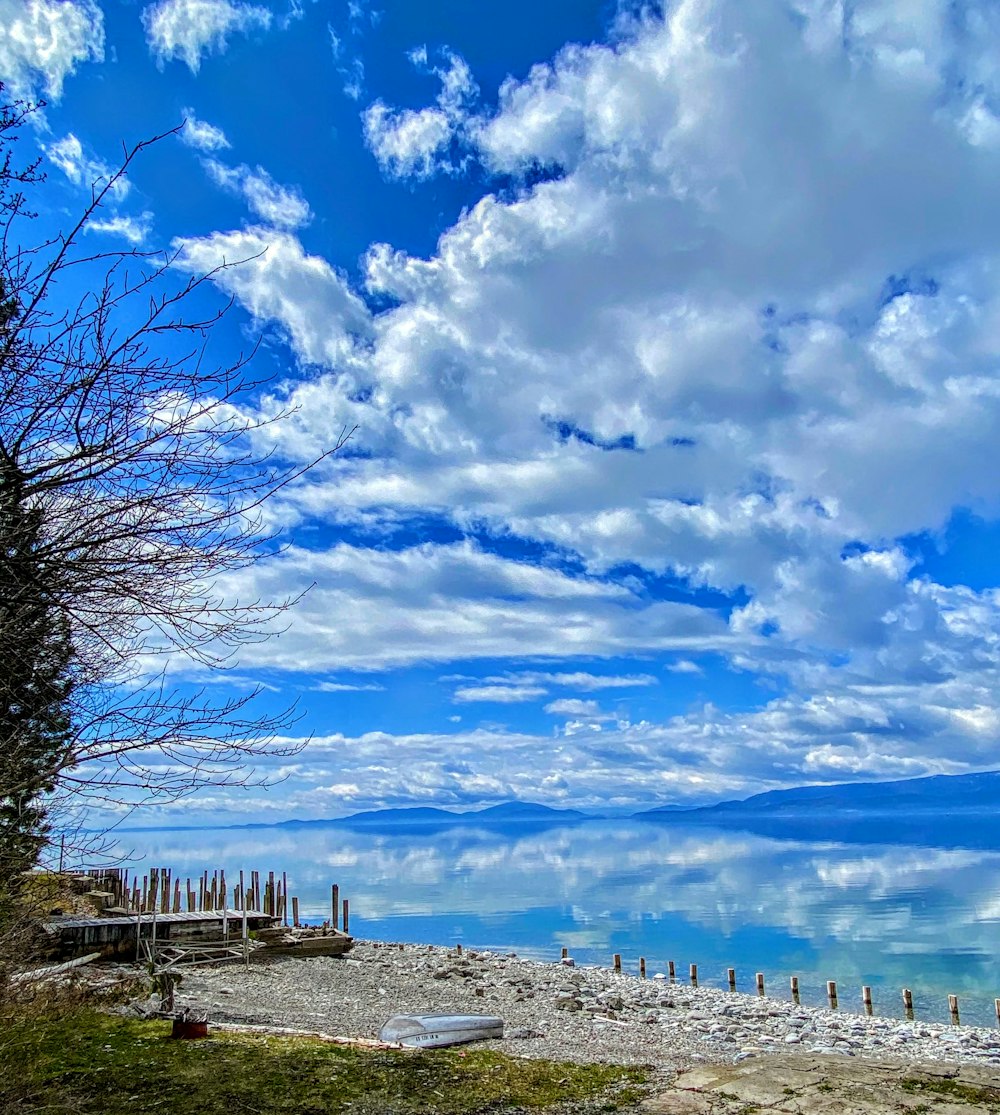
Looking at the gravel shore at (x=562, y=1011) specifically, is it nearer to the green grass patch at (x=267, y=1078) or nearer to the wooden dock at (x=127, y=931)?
the wooden dock at (x=127, y=931)

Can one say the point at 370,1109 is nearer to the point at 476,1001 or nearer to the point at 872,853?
the point at 476,1001

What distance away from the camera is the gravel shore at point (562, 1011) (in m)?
13.9

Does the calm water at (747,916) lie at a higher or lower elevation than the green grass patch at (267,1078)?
lower

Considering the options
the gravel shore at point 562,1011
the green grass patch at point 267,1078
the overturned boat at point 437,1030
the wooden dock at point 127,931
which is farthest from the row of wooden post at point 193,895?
the green grass patch at point 267,1078

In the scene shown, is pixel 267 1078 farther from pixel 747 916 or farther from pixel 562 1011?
pixel 747 916

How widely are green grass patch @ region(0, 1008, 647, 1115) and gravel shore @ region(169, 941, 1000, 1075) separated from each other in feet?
6.74

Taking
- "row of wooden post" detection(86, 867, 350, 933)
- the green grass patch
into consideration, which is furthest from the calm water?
"row of wooden post" detection(86, 867, 350, 933)

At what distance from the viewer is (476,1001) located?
20000 mm

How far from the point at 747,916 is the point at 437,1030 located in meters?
66.2

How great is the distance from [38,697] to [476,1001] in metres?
18.1

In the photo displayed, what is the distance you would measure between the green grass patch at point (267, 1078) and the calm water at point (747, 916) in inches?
73.3

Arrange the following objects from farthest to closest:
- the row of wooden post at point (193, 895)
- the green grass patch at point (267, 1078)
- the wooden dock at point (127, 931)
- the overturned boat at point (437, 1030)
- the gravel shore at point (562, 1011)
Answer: the row of wooden post at point (193, 895) < the wooden dock at point (127, 931) < the gravel shore at point (562, 1011) < the overturned boat at point (437, 1030) < the green grass patch at point (267, 1078)

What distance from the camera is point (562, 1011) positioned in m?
19.2

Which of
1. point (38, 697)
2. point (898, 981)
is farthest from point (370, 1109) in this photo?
point (898, 981)
